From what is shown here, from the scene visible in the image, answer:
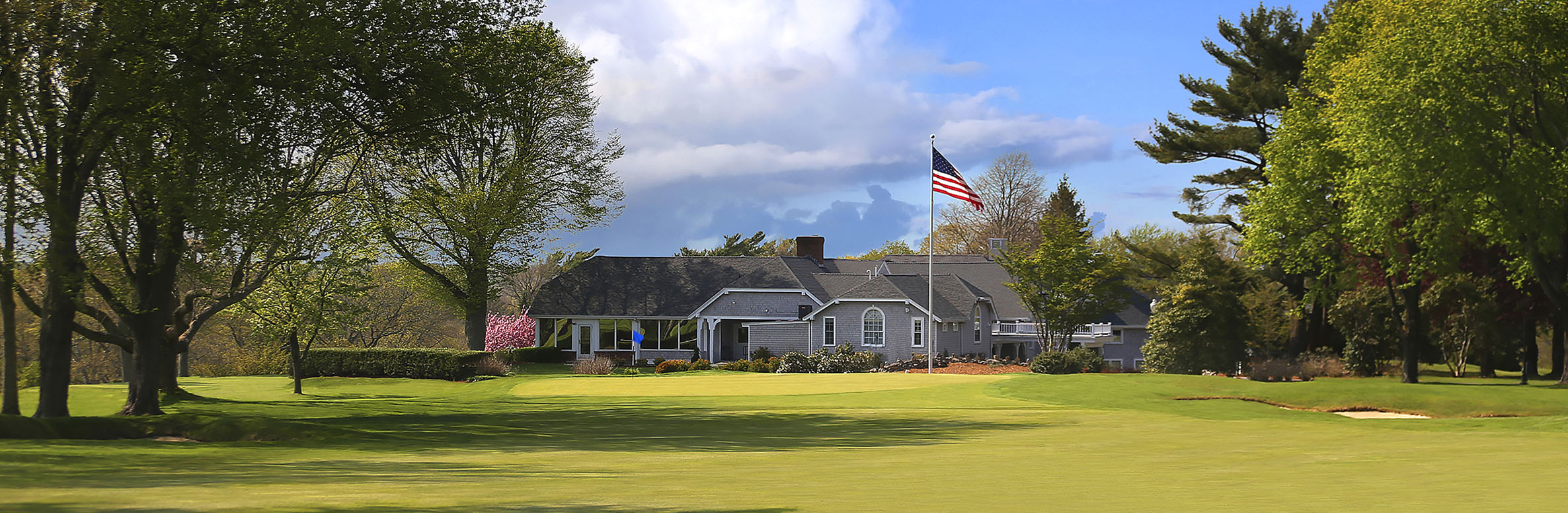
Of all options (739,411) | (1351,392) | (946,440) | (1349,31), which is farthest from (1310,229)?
(946,440)

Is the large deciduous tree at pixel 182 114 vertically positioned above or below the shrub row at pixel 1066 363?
above

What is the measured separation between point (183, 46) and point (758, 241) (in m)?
84.4

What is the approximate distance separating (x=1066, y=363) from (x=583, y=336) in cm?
2651

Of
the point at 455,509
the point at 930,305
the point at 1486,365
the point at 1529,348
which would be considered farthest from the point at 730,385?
the point at 1529,348

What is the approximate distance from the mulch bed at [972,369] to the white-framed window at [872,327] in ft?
18.6

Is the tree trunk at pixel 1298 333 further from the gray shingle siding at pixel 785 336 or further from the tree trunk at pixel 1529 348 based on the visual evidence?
the gray shingle siding at pixel 785 336

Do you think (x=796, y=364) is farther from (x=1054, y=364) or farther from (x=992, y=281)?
(x=992, y=281)

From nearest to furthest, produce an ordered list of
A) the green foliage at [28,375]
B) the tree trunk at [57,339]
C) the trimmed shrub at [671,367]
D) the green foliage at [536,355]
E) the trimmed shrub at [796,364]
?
1. the tree trunk at [57,339]
2. the green foliage at [28,375]
3. the trimmed shrub at [671,367]
4. the trimmed shrub at [796,364]
5. the green foliage at [536,355]

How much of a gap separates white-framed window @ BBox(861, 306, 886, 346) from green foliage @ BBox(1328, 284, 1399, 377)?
66.5 feet

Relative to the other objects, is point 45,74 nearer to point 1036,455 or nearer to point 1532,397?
point 1036,455

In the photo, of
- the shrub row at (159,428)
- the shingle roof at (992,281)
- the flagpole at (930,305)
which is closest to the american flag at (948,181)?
the flagpole at (930,305)

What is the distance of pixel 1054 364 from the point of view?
4288cm

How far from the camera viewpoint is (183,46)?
20.4 meters

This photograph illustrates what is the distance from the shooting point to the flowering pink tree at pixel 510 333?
204 ft
